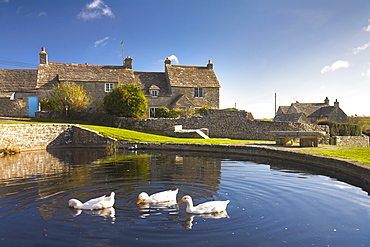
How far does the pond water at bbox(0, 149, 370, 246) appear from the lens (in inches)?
213

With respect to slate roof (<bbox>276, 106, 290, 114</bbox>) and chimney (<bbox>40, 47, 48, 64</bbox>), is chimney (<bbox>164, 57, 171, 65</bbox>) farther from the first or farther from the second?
slate roof (<bbox>276, 106, 290, 114</bbox>)

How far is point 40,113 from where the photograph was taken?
36.0m

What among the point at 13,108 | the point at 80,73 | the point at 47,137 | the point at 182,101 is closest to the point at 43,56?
the point at 80,73

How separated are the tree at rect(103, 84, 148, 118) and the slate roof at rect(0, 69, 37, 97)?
55.4ft

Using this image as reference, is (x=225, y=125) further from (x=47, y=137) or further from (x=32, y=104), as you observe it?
(x=32, y=104)

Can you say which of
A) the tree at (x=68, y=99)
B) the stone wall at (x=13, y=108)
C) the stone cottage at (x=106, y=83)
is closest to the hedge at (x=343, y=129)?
the stone cottage at (x=106, y=83)

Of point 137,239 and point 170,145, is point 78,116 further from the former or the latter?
point 137,239

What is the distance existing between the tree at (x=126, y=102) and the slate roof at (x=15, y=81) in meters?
16.9

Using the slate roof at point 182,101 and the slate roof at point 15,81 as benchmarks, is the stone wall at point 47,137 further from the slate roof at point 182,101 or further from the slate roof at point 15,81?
the slate roof at point 15,81

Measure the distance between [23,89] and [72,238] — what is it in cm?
4388

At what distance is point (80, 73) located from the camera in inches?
1647

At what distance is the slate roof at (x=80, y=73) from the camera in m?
40.4

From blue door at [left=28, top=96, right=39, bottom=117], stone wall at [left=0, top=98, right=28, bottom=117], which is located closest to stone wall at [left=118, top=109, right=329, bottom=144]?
blue door at [left=28, top=96, right=39, bottom=117]

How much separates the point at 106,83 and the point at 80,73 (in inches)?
157
